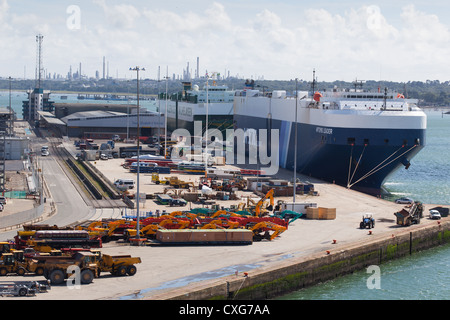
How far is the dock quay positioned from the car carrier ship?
8.19 m

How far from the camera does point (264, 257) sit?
101ft

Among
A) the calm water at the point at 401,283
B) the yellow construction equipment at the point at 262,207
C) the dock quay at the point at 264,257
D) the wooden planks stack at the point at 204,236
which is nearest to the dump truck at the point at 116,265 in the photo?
the dock quay at the point at 264,257

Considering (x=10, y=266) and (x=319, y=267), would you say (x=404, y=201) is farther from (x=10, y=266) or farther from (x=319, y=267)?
(x=10, y=266)

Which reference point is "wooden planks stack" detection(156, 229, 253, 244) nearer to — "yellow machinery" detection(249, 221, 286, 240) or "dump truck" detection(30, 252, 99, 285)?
"yellow machinery" detection(249, 221, 286, 240)

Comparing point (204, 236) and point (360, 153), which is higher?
point (360, 153)

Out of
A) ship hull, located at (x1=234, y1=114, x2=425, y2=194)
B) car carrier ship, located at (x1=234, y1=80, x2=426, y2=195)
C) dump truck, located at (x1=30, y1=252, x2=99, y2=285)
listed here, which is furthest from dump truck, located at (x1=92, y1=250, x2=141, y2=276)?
car carrier ship, located at (x1=234, y1=80, x2=426, y2=195)

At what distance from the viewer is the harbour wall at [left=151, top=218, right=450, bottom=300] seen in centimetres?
2561

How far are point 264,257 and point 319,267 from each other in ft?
7.55

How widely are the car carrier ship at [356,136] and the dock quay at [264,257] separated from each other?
8.19 meters

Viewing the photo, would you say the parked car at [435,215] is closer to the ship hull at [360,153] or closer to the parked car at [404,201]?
the parked car at [404,201]

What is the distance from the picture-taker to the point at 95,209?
4241cm

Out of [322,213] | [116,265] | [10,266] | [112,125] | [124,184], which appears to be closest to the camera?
[10,266]

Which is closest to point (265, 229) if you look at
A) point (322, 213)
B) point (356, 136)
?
point (322, 213)

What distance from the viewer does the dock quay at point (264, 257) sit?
25.1 meters
